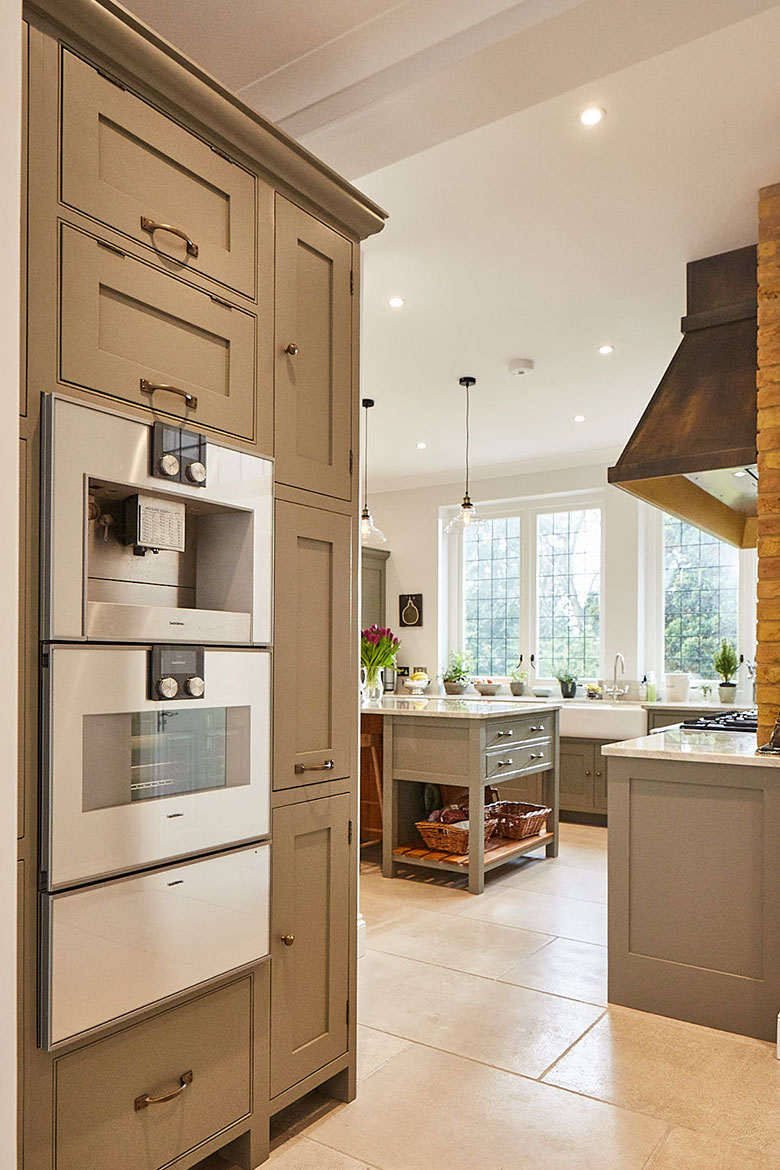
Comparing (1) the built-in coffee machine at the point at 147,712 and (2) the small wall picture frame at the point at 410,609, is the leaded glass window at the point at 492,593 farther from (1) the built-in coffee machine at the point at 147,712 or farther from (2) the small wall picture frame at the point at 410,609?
(1) the built-in coffee machine at the point at 147,712

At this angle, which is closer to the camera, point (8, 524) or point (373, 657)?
point (8, 524)

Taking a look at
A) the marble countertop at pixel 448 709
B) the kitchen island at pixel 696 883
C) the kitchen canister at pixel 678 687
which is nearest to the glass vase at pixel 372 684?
the marble countertop at pixel 448 709

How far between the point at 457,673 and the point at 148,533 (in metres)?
5.93

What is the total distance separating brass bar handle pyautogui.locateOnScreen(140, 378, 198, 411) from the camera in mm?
1729

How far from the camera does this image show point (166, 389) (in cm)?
177

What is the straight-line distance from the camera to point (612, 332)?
4480mm

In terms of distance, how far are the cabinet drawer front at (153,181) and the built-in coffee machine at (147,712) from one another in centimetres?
39

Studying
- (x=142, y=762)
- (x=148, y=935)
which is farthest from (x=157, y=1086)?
(x=142, y=762)

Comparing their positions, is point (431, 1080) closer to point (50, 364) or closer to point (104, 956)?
point (104, 956)

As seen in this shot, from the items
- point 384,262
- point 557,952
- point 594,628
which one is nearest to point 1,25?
point 384,262

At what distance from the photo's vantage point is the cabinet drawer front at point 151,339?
1.60m

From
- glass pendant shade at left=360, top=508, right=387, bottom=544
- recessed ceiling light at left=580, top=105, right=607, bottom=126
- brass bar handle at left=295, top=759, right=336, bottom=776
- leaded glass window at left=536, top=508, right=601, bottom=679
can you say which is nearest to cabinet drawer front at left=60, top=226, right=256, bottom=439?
brass bar handle at left=295, top=759, right=336, bottom=776

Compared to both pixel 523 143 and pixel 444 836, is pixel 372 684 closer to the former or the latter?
pixel 444 836

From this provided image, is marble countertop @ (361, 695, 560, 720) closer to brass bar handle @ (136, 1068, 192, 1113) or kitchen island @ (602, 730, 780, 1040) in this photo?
kitchen island @ (602, 730, 780, 1040)
